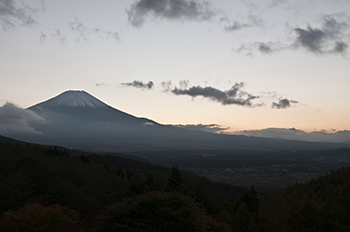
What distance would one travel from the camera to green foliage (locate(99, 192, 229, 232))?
37.8 ft

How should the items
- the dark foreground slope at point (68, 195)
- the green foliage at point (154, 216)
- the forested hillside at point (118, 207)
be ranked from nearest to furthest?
1. the green foliage at point (154, 216)
2. the forested hillside at point (118, 207)
3. the dark foreground slope at point (68, 195)

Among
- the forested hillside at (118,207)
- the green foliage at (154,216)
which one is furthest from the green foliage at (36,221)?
the green foliage at (154,216)

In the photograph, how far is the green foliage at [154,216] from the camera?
11.5 metres

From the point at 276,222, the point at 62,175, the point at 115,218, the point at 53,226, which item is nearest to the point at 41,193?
the point at 62,175

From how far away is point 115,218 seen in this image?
11891 mm

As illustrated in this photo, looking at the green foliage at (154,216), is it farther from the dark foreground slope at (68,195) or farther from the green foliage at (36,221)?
the green foliage at (36,221)

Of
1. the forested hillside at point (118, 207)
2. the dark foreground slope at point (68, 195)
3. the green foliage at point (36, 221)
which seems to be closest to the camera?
the forested hillside at point (118, 207)

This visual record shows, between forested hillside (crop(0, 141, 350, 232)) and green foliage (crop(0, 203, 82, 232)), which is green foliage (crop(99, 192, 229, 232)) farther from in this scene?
green foliage (crop(0, 203, 82, 232))

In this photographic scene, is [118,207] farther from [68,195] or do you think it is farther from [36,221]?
[68,195]

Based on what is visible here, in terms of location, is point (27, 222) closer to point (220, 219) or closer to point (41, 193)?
point (41, 193)

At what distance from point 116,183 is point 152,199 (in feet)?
92.6

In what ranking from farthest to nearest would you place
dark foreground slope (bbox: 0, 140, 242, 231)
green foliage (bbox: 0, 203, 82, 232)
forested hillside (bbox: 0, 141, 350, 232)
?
green foliage (bbox: 0, 203, 82, 232) → dark foreground slope (bbox: 0, 140, 242, 231) → forested hillside (bbox: 0, 141, 350, 232)

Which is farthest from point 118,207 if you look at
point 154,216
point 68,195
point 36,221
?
point 68,195

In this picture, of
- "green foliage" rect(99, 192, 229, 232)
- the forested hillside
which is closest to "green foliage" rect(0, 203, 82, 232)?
the forested hillside
